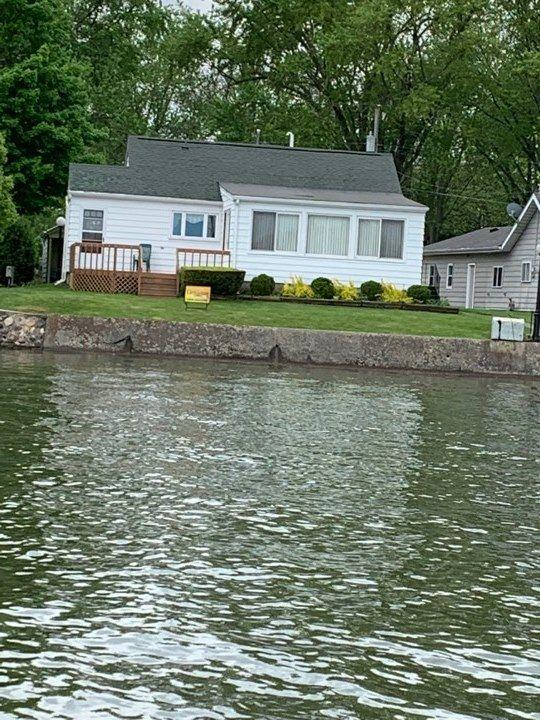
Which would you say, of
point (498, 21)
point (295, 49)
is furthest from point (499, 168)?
point (295, 49)

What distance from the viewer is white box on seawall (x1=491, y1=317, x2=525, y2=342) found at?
3494 cm

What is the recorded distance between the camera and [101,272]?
4247cm

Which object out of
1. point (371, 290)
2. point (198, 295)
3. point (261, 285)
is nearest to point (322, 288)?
point (371, 290)

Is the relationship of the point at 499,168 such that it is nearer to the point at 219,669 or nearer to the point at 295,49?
the point at 295,49

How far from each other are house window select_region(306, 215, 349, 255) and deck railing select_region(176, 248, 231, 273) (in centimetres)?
308

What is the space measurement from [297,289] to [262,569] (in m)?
34.0

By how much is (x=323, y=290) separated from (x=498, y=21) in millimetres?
27011

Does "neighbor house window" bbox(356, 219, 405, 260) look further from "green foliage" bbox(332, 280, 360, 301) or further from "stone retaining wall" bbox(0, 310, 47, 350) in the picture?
"stone retaining wall" bbox(0, 310, 47, 350)

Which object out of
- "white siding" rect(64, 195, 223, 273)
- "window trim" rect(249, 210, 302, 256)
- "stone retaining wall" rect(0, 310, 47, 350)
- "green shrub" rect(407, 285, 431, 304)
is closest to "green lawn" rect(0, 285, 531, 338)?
"stone retaining wall" rect(0, 310, 47, 350)

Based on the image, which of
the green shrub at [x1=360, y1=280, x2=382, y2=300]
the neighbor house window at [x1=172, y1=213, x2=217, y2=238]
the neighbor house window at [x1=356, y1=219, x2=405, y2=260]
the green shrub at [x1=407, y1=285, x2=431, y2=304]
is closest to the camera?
the green shrub at [x1=360, y1=280, x2=382, y2=300]

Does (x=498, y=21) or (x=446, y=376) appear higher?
(x=498, y=21)

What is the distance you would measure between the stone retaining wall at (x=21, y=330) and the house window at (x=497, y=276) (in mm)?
30390

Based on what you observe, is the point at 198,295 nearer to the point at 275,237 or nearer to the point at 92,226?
the point at 275,237

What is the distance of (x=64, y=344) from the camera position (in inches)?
1345
